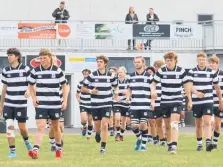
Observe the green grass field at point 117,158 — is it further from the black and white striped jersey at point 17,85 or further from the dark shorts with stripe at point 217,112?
the black and white striped jersey at point 17,85

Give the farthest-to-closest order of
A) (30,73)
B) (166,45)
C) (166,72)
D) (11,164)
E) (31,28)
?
1. (166,45)
2. (31,28)
3. (166,72)
4. (30,73)
5. (11,164)

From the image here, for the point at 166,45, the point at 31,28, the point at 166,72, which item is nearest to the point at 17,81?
the point at 166,72

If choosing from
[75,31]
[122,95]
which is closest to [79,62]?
[75,31]

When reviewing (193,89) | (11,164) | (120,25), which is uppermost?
(120,25)

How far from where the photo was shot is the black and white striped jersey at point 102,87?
797 inches

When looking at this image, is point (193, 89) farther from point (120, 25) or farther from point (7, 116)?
point (120, 25)

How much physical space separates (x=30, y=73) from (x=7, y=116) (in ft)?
3.55

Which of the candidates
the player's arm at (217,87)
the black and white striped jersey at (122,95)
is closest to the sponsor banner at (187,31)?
the black and white striped jersey at (122,95)

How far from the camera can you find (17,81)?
18578mm

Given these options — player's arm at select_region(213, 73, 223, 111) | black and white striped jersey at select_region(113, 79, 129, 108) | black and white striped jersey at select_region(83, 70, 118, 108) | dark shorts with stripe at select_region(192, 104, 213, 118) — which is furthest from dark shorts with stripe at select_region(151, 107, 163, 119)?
black and white striped jersey at select_region(113, 79, 129, 108)

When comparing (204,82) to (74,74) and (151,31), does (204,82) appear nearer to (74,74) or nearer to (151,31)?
(151,31)

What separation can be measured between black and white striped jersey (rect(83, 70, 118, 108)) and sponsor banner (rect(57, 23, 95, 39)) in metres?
18.9

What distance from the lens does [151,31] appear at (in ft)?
131

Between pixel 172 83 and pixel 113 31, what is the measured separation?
20043mm
